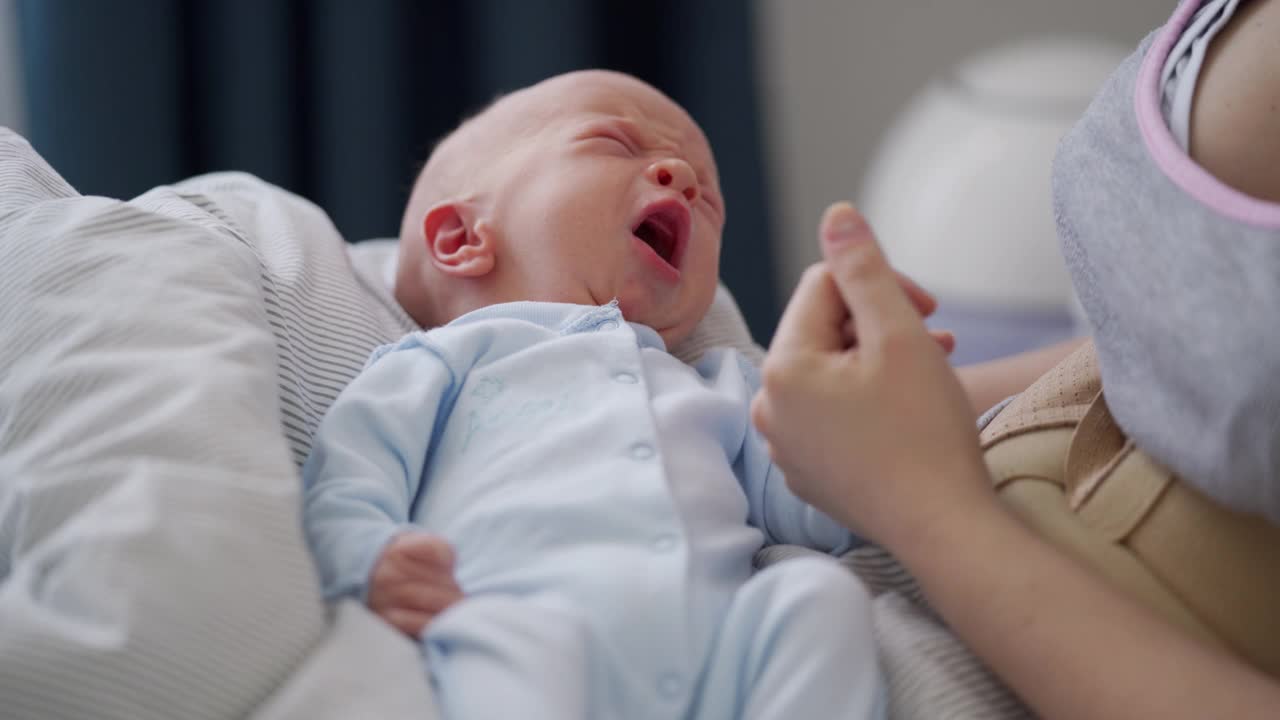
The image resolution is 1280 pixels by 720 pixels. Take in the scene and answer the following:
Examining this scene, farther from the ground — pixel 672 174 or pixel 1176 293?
pixel 1176 293

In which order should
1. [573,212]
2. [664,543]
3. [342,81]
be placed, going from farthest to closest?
1. [342,81]
2. [573,212]
3. [664,543]

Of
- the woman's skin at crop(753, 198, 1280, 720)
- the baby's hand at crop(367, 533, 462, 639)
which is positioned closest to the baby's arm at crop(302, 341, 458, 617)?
the baby's hand at crop(367, 533, 462, 639)

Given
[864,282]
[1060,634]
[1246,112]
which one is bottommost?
[1060,634]

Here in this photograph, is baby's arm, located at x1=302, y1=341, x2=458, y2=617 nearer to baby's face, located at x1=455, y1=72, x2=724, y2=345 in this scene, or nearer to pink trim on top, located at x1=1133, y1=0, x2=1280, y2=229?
baby's face, located at x1=455, y1=72, x2=724, y2=345

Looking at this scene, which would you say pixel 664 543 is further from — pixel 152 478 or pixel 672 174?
pixel 672 174

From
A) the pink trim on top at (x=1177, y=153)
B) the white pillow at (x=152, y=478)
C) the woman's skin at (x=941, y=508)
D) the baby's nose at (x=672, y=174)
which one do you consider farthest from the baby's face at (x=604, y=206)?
the pink trim on top at (x=1177, y=153)

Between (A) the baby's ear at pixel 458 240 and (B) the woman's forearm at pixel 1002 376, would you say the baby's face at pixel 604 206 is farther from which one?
(B) the woman's forearm at pixel 1002 376

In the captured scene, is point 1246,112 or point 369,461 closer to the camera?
point 1246,112

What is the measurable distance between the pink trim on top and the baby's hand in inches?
19.1

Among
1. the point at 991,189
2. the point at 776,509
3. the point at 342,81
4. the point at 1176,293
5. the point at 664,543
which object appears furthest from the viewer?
the point at 342,81

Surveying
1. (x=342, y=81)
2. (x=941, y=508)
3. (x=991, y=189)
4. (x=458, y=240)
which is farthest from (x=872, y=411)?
(x=342, y=81)

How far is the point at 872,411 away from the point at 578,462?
0.24m

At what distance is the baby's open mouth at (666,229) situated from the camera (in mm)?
1114

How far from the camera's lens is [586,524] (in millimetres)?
834
